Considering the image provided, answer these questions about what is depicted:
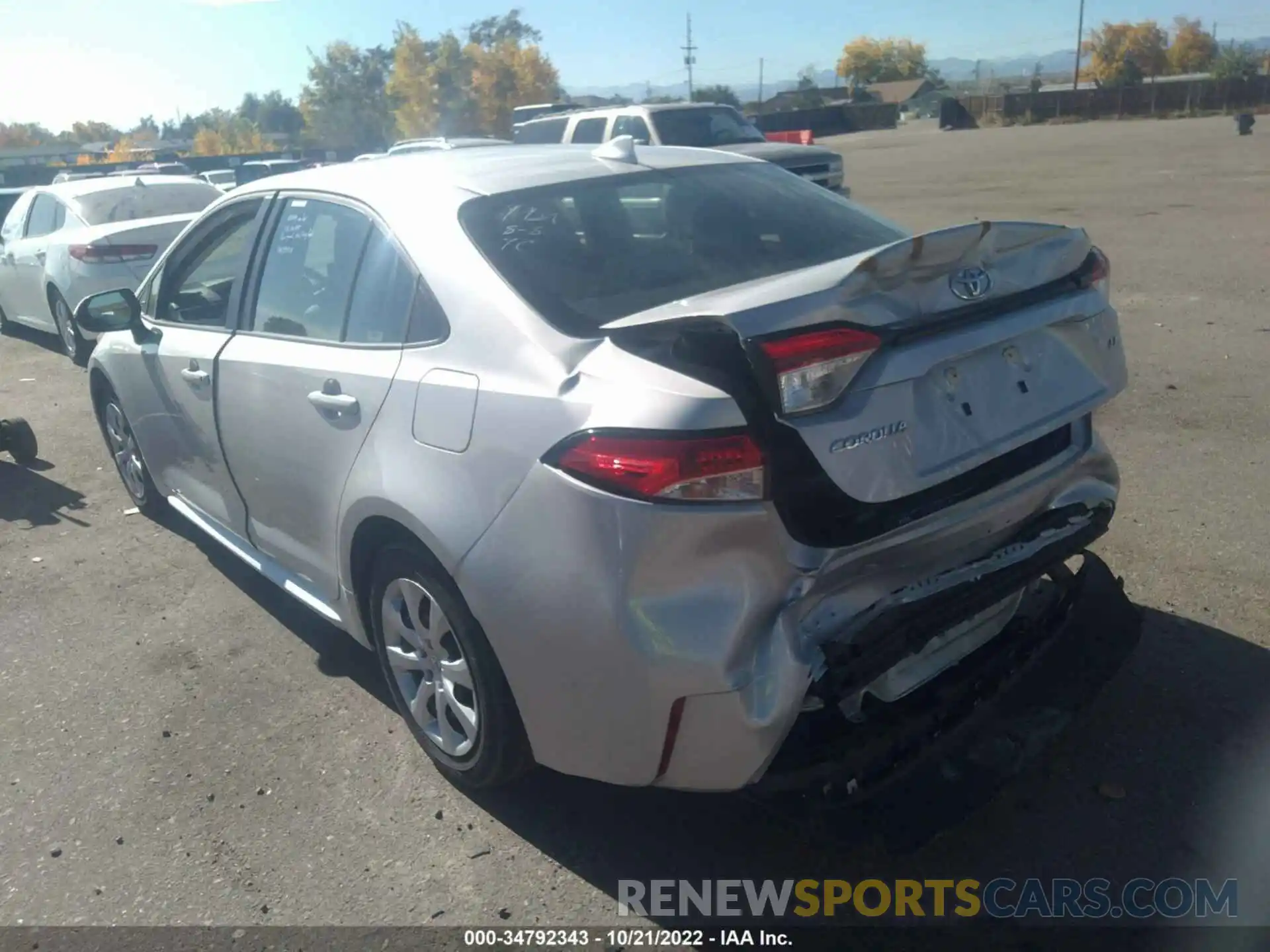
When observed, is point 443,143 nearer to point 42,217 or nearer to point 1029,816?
point 42,217

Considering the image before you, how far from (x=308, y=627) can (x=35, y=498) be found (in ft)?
9.68

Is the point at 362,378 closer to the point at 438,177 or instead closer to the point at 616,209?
the point at 438,177

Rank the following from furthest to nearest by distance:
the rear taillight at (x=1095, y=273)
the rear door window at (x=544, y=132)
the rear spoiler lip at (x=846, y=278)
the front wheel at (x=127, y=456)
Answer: the rear door window at (x=544, y=132), the front wheel at (x=127, y=456), the rear taillight at (x=1095, y=273), the rear spoiler lip at (x=846, y=278)

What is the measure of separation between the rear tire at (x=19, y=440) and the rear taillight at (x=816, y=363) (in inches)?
238

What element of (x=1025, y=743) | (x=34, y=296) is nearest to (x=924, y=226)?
(x=34, y=296)

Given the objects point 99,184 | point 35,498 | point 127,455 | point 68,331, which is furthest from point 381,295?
point 99,184

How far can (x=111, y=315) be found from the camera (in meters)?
4.77

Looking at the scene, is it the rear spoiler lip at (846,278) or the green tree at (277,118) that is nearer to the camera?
Result: the rear spoiler lip at (846,278)

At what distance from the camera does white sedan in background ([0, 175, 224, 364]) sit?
9.47 m

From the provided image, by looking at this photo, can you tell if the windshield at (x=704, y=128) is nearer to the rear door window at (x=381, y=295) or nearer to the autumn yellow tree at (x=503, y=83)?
the rear door window at (x=381, y=295)

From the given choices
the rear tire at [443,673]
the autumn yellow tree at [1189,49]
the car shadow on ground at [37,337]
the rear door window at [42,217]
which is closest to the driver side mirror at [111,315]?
the rear tire at [443,673]

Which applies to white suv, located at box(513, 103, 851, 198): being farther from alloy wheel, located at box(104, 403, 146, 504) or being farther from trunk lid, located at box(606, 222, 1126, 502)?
trunk lid, located at box(606, 222, 1126, 502)

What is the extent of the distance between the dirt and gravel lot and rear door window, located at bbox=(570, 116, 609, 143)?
11.2 metres

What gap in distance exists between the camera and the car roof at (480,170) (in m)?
3.31
